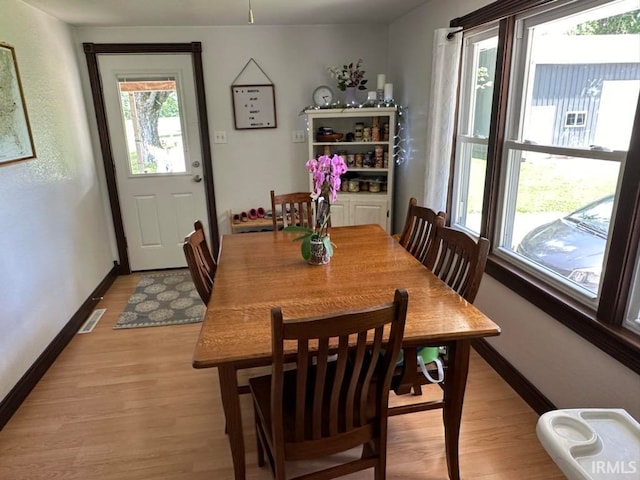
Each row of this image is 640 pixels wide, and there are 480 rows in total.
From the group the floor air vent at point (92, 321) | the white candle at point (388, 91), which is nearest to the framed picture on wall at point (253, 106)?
the white candle at point (388, 91)

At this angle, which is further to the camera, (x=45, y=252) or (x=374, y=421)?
(x=45, y=252)

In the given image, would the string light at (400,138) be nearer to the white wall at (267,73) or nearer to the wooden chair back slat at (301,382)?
the white wall at (267,73)

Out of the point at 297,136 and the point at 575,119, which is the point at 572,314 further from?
the point at 297,136

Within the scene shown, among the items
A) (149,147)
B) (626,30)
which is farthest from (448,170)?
(149,147)

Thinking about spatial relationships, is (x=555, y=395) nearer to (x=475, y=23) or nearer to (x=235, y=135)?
(x=475, y=23)

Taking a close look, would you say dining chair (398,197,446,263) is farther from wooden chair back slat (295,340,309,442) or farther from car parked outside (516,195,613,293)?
wooden chair back slat (295,340,309,442)

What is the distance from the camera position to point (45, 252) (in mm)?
2633

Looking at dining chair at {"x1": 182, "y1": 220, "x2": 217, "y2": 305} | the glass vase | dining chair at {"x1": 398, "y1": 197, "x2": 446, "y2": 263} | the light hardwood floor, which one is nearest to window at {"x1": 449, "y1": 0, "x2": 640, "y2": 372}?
dining chair at {"x1": 398, "y1": 197, "x2": 446, "y2": 263}

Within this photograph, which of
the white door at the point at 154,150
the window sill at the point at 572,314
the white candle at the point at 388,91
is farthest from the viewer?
the white door at the point at 154,150

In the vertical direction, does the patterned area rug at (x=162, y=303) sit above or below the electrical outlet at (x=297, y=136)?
below

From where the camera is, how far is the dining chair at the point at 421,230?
2.05 metres

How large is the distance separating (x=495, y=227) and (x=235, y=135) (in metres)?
2.49

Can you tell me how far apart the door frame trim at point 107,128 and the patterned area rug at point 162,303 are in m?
0.44

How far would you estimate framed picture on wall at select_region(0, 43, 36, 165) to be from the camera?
7.44 feet
